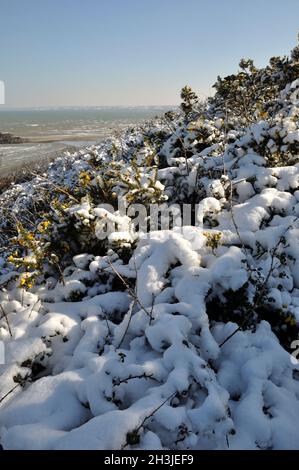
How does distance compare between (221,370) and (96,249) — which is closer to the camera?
(221,370)

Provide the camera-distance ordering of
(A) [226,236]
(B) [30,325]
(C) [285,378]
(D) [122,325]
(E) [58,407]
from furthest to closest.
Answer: (A) [226,236], (B) [30,325], (D) [122,325], (C) [285,378], (E) [58,407]

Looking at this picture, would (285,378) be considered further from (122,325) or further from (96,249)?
(96,249)

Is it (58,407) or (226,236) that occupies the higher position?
(226,236)

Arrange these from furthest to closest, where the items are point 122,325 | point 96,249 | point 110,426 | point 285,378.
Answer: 1. point 96,249
2. point 122,325
3. point 285,378
4. point 110,426

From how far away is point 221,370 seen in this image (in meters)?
2.62

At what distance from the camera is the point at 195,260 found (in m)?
3.47

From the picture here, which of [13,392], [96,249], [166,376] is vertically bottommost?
[13,392]

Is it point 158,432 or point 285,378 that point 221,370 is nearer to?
point 285,378

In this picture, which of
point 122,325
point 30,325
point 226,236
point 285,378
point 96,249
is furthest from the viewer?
point 96,249

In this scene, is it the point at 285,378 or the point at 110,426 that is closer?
the point at 110,426

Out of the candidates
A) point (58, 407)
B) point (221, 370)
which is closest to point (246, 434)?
point (221, 370)

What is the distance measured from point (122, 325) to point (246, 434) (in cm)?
127

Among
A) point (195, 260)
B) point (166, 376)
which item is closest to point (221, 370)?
point (166, 376)

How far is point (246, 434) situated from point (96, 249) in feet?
8.41
